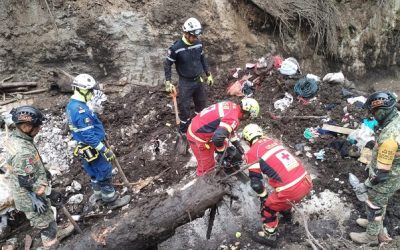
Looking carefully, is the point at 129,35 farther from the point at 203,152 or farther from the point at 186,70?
the point at 203,152

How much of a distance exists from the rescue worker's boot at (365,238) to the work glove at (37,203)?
3937 mm

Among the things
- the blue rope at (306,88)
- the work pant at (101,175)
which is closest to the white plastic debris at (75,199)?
the work pant at (101,175)

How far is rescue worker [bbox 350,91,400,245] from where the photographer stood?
14.2ft

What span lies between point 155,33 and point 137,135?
246cm

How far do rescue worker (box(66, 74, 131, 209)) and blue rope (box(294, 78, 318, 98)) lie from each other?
13.1 ft

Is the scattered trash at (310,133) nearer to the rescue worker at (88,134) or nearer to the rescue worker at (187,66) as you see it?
the rescue worker at (187,66)

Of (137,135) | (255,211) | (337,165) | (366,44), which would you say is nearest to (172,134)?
(137,135)

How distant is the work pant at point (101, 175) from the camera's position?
5457 millimetres

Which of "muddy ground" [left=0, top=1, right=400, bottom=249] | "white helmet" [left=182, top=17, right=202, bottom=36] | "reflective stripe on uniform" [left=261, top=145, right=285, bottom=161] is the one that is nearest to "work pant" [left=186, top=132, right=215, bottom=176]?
"muddy ground" [left=0, top=1, right=400, bottom=249]

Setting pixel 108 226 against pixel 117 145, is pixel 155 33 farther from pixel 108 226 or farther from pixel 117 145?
pixel 108 226

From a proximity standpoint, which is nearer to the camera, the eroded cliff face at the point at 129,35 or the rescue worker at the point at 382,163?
the rescue worker at the point at 382,163

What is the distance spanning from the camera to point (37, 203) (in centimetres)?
479

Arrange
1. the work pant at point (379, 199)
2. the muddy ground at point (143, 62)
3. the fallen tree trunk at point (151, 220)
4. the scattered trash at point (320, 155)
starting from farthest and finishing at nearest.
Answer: the muddy ground at point (143, 62), the scattered trash at point (320, 155), the work pant at point (379, 199), the fallen tree trunk at point (151, 220)

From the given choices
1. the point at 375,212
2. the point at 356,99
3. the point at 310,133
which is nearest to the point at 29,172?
the point at 375,212
